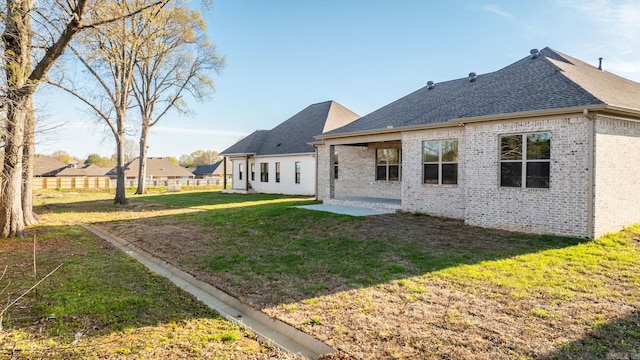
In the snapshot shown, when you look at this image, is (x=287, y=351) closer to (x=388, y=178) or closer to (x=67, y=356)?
(x=67, y=356)

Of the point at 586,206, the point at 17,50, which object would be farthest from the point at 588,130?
the point at 17,50

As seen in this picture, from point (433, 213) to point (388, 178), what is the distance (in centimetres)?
455

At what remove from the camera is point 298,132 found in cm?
2684

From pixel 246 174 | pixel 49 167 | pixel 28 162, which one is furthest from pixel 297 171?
pixel 49 167

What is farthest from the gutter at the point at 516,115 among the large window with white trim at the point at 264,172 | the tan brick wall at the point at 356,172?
the large window with white trim at the point at 264,172

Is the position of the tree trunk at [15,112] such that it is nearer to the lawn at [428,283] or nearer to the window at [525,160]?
the lawn at [428,283]

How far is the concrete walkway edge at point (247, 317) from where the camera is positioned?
171 inches

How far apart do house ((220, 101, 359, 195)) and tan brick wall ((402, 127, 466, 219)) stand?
34.0 feet

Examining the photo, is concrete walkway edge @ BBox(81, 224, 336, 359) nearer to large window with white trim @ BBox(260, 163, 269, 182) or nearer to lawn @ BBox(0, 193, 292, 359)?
lawn @ BBox(0, 193, 292, 359)

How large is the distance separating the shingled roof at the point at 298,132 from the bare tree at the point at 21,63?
49.1ft

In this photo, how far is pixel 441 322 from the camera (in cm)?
469

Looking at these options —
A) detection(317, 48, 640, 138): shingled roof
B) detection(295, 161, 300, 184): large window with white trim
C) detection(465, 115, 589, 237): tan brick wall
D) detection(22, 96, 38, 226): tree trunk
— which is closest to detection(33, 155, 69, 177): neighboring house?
detection(295, 161, 300, 184): large window with white trim

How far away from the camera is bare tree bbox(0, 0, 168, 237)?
8.67 m

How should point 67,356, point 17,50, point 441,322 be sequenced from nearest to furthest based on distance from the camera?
1. point 67,356
2. point 441,322
3. point 17,50
